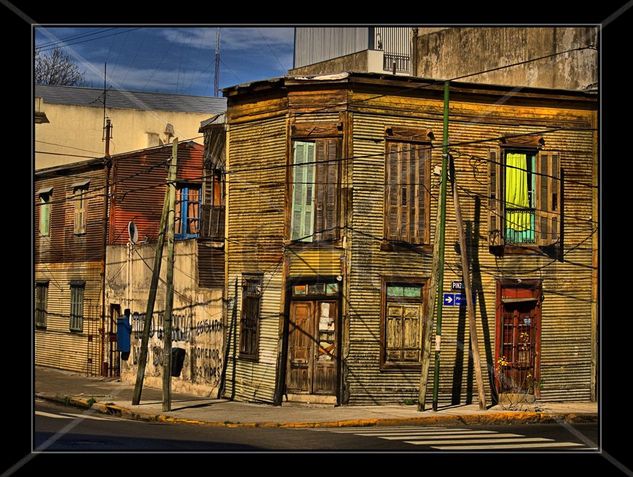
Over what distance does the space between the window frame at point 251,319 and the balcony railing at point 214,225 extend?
1594 mm

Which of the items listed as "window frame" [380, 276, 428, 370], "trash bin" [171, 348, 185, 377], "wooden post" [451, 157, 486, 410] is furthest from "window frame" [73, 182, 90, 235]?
"wooden post" [451, 157, 486, 410]

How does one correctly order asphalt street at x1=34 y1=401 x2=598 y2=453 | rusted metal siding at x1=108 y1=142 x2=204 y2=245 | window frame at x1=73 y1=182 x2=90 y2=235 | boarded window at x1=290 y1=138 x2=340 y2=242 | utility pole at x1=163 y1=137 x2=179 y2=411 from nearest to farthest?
asphalt street at x1=34 y1=401 x2=598 y2=453
utility pole at x1=163 y1=137 x2=179 y2=411
boarded window at x1=290 y1=138 x2=340 y2=242
rusted metal siding at x1=108 y1=142 x2=204 y2=245
window frame at x1=73 y1=182 x2=90 y2=235

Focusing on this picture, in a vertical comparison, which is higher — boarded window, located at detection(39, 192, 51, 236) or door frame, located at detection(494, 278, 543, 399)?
boarded window, located at detection(39, 192, 51, 236)

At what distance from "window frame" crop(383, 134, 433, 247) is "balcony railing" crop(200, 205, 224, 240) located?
14.9ft

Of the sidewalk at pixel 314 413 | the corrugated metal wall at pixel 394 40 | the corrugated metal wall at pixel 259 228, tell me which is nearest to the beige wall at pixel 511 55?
the corrugated metal wall at pixel 394 40

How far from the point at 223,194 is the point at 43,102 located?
15.6 m

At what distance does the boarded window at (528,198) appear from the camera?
27.0 metres

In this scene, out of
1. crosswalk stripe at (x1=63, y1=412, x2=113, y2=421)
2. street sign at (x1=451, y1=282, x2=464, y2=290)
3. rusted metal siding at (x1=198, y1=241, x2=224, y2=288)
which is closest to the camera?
crosswalk stripe at (x1=63, y1=412, x2=113, y2=421)

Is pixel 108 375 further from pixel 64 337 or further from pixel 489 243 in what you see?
pixel 489 243

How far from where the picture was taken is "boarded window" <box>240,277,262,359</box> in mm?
26984

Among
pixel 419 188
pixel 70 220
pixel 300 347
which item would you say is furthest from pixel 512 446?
pixel 70 220

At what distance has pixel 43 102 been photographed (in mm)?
42250

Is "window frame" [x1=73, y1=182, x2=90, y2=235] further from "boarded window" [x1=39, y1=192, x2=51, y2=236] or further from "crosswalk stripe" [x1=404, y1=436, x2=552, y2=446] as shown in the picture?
"crosswalk stripe" [x1=404, y1=436, x2=552, y2=446]

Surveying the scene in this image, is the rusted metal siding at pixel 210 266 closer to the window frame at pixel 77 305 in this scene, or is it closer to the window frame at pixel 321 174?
the window frame at pixel 321 174
